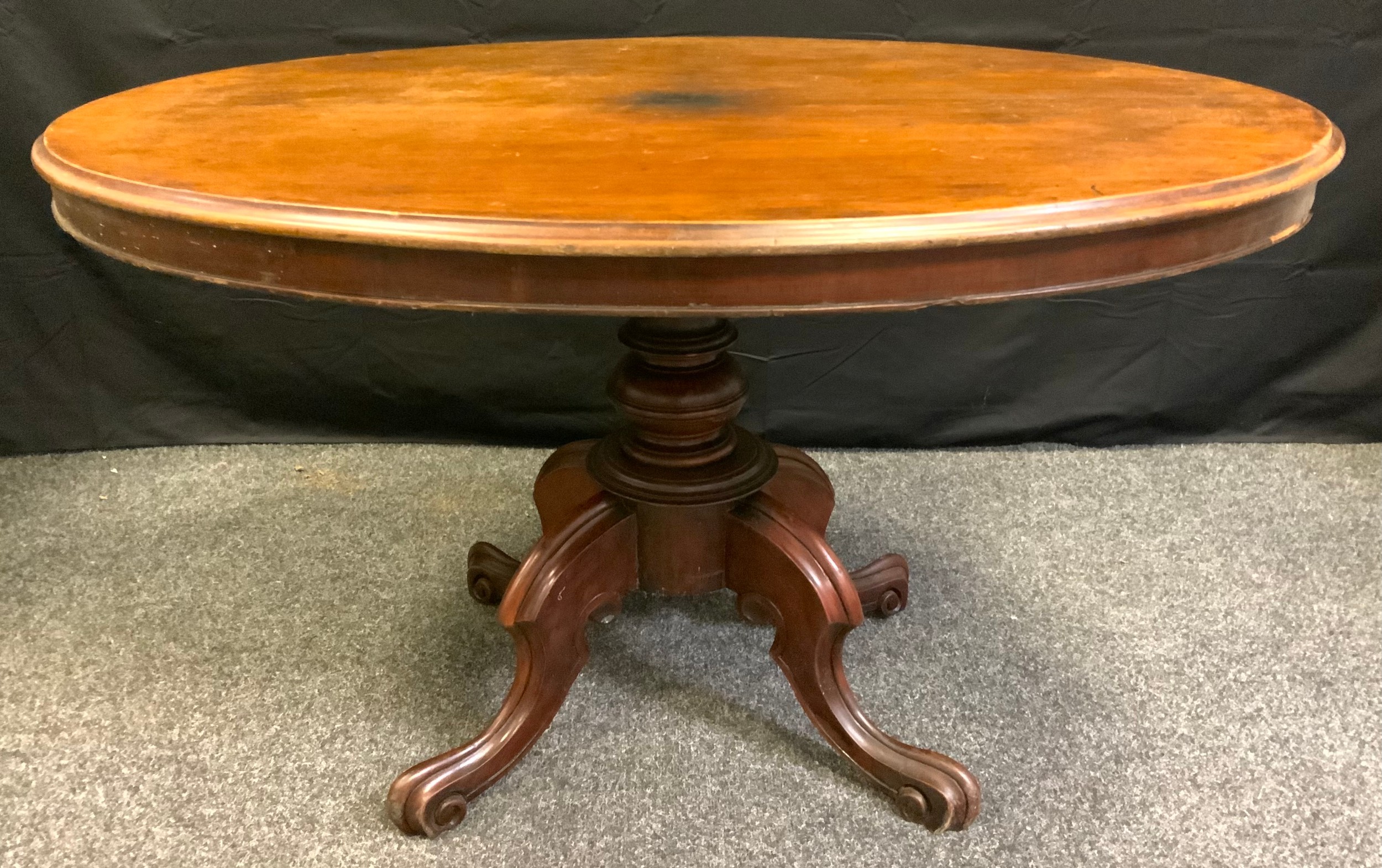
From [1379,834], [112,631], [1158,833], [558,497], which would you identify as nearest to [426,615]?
[558,497]

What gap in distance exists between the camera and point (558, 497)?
1315 millimetres

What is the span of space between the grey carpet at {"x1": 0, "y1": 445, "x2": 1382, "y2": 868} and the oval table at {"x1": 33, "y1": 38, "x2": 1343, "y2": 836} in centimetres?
9

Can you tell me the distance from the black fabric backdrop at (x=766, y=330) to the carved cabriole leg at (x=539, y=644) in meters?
0.72

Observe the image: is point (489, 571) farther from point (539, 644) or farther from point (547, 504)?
point (539, 644)

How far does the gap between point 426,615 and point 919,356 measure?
3.17ft

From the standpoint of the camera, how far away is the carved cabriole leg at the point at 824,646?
1.05 meters

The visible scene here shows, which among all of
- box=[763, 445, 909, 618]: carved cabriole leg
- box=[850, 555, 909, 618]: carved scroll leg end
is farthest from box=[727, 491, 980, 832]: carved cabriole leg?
box=[850, 555, 909, 618]: carved scroll leg end

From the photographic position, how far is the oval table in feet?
2.08

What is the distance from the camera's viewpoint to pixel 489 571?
4.58 feet

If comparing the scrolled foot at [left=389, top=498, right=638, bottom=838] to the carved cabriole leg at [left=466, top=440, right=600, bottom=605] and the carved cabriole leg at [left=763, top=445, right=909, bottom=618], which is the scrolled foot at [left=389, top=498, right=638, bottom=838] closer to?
the carved cabriole leg at [left=466, top=440, right=600, bottom=605]

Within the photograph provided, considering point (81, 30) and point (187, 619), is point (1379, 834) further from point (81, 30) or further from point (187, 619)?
point (81, 30)

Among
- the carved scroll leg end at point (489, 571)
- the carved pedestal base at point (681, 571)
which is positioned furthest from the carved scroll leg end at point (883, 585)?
the carved scroll leg end at point (489, 571)

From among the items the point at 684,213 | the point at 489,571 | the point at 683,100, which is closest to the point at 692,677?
the point at 489,571

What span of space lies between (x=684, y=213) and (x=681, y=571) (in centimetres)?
61
